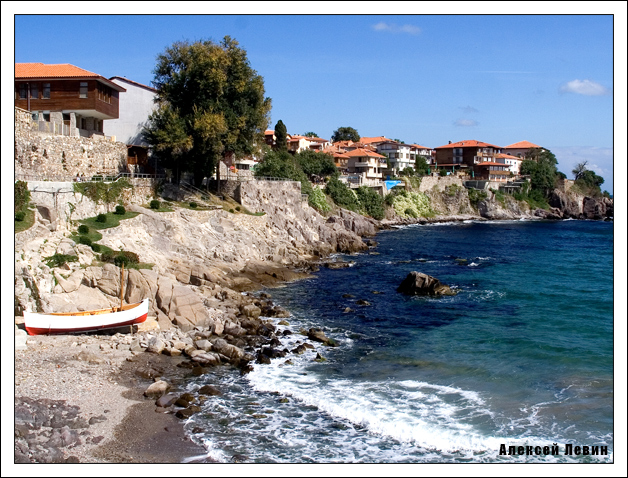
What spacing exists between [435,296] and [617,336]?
22861 millimetres

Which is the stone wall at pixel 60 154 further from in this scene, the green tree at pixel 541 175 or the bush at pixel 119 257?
the green tree at pixel 541 175

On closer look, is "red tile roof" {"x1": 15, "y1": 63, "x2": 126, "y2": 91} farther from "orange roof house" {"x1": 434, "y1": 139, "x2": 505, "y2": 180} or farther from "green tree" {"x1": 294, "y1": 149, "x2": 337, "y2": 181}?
"orange roof house" {"x1": 434, "y1": 139, "x2": 505, "y2": 180}

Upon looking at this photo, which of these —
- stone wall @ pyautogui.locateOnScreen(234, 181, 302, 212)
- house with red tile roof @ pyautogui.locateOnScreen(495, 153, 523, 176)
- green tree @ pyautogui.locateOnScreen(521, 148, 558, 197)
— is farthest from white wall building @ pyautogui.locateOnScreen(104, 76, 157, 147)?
house with red tile roof @ pyautogui.locateOnScreen(495, 153, 523, 176)

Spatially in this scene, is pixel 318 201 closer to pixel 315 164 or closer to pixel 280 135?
pixel 315 164

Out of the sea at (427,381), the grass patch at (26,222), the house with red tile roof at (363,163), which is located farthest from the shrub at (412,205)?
the grass patch at (26,222)

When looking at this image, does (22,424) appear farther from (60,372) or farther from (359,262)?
(359,262)

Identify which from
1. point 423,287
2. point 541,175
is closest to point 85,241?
point 423,287

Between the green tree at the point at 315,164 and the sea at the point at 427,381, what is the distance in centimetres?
4297

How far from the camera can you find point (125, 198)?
42438 mm

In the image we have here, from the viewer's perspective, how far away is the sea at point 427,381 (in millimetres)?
18031

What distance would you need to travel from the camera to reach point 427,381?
2345 centimetres

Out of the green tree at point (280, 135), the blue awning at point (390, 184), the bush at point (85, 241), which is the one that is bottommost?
the bush at point (85, 241)

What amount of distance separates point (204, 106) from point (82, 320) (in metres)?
27.2

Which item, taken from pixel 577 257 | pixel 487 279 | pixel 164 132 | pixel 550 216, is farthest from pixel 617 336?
pixel 550 216
